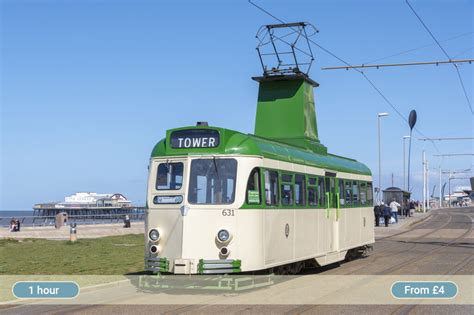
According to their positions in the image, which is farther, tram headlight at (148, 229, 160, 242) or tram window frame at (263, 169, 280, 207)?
tram window frame at (263, 169, 280, 207)

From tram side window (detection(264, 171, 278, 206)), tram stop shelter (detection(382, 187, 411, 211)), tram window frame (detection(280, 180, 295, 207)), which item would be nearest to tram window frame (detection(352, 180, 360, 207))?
tram window frame (detection(280, 180, 295, 207))

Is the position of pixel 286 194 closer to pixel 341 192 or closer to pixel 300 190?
pixel 300 190

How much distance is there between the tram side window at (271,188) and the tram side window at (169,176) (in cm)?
187

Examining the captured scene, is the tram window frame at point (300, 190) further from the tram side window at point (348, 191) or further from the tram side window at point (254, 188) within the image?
the tram side window at point (348, 191)

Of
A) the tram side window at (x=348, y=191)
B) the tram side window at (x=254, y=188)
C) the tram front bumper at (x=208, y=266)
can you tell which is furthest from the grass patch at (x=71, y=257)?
the tram side window at (x=348, y=191)

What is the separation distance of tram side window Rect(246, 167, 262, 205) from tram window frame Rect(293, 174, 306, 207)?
2.18 metres

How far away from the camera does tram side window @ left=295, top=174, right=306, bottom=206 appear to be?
55.8 ft

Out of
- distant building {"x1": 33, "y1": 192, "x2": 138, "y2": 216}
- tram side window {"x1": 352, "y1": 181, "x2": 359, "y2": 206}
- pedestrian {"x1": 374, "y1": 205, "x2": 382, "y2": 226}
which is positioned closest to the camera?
tram side window {"x1": 352, "y1": 181, "x2": 359, "y2": 206}

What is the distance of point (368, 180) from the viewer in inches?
987

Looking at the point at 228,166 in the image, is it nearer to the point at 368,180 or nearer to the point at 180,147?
the point at 180,147

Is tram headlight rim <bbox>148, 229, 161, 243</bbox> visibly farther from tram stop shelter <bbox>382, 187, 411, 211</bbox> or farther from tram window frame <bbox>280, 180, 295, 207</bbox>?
tram stop shelter <bbox>382, 187, 411, 211</bbox>

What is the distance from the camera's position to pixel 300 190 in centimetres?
1727

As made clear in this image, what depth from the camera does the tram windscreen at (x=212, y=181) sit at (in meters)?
14.4

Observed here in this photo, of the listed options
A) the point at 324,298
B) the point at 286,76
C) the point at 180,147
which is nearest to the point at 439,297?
the point at 324,298
